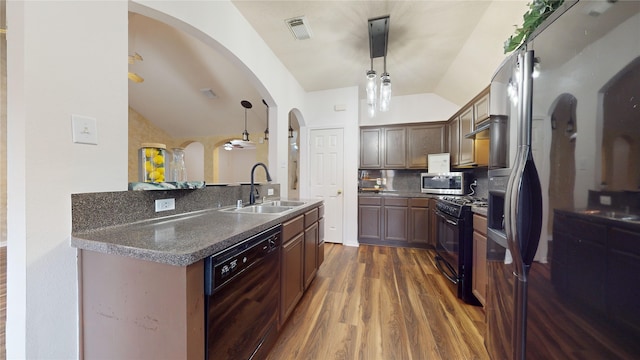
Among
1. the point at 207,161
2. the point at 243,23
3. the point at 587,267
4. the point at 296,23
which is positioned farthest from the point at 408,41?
the point at 207,161

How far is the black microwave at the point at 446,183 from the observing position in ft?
11.3

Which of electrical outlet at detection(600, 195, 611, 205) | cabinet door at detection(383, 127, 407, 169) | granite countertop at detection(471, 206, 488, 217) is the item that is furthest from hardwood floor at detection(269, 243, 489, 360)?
cabinet door at detection(383, 127, 407, 169)

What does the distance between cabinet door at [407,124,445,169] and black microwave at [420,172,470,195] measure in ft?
0.84

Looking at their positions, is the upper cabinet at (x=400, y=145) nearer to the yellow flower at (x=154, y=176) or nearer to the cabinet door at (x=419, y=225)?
the cabinet door at (x=419, y=225)

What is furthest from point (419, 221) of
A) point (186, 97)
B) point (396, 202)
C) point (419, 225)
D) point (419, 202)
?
point (186, 97)

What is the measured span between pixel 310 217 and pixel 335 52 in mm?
2096

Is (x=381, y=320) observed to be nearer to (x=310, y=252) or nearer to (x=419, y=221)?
(x=310, y=252)

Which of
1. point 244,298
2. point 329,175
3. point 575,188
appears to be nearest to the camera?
point 575,188

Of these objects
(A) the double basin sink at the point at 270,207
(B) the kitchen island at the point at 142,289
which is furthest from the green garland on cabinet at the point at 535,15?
(A) the double basin sink at the point at 270,207

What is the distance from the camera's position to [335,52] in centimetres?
277

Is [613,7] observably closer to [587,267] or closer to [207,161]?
[587,267]

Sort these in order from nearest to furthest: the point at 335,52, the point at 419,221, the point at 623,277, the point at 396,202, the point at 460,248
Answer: the point at 623,277
the point at 460,248
the point at 335,52
the point at 419,221
the point at 396,202

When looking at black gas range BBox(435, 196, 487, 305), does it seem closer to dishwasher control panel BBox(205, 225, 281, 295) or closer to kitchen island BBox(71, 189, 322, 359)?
dishwasher control panel BBox(205, 225, 281, 295)

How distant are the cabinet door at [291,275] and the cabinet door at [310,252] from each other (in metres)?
0.11
